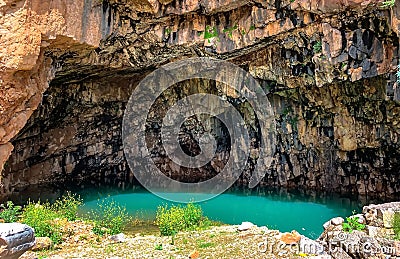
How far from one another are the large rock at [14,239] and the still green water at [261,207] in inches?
404

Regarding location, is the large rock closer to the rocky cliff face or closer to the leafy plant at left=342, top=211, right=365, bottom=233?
the rocky cliff face

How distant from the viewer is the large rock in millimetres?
4329

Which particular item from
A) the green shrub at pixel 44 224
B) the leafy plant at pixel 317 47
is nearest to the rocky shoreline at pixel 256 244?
the green shrub at pixel 44 224

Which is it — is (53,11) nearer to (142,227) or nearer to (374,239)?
(142,227)

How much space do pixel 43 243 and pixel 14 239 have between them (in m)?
6.05

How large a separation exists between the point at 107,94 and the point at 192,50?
8.18 m

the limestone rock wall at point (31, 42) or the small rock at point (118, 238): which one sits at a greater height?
the limestone rock wall at point (31, 42)

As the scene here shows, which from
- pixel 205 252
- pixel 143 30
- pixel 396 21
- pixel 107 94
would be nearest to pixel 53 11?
pixel 143 30

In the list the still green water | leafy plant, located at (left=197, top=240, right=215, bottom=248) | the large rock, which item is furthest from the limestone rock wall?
the still green water

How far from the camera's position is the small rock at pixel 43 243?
386 inches

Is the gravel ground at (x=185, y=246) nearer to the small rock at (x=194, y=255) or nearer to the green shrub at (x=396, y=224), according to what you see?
the small rock at (x=194, y=255)

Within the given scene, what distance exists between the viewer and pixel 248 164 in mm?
22922

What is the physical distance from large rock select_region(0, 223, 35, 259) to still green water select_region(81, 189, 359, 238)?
10.3m

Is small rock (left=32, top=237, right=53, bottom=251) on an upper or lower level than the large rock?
lower
